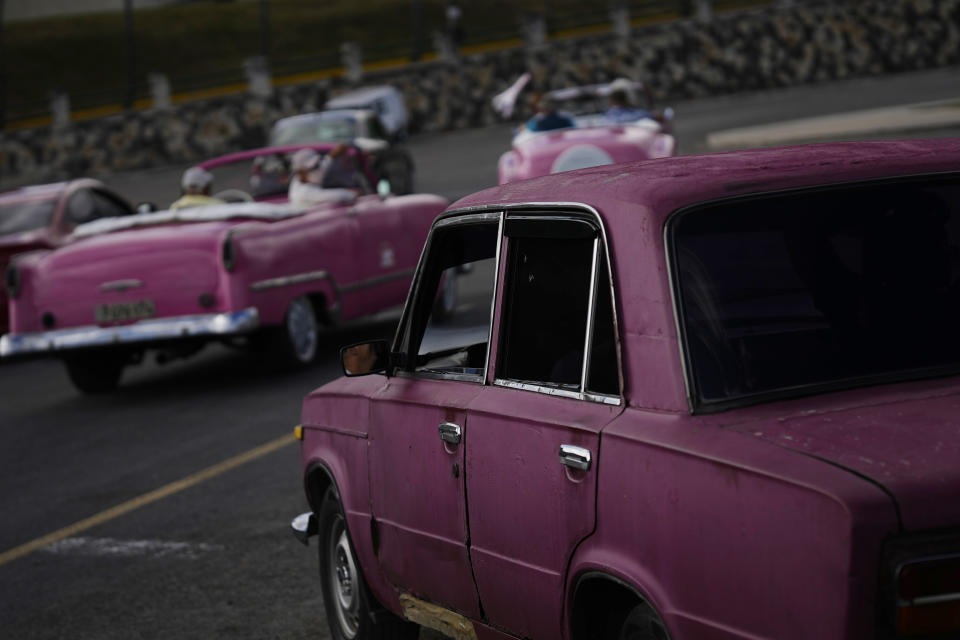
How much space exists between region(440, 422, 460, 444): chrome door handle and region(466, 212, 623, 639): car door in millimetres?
77

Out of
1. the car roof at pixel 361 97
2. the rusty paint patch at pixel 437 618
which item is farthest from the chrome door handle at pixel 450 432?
the car roof at pixel 361 97

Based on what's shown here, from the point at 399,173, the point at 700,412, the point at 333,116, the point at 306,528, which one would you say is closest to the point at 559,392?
the point at 700,412

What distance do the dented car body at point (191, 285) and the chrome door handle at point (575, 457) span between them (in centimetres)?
823

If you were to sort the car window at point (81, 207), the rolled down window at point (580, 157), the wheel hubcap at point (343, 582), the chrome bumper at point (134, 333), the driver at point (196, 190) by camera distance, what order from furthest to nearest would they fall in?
the car window at point (81, 207), the rolled down window at point (580, 157), the driver at point (196, 190), the chrome bumper at point (134, 333), the wheel hubcap at point (343, 582)

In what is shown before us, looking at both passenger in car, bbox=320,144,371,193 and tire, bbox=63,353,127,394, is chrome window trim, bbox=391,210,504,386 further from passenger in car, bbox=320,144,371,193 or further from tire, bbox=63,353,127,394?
passenger in car, bbox=320,144,371,193

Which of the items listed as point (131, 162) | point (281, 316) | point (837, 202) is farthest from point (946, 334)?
point (131, 162)

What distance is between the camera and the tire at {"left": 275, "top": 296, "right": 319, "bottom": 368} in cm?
1275

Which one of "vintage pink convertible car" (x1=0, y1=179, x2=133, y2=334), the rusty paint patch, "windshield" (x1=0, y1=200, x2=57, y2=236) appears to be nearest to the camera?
the rusty paint patch

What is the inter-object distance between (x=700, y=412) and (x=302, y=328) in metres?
9.48

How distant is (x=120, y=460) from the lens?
10445 millimetres

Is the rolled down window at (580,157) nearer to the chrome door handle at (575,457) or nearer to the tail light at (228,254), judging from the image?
the tail light at (228,254)

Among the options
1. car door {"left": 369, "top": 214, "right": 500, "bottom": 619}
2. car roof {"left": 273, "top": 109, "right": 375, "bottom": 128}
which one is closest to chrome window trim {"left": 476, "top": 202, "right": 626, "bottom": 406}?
car door {"left": 369, "top": 214, "right": 500, "bottom": 619}

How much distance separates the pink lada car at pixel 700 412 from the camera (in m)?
3.23

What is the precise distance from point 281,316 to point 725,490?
9383 millimetres
